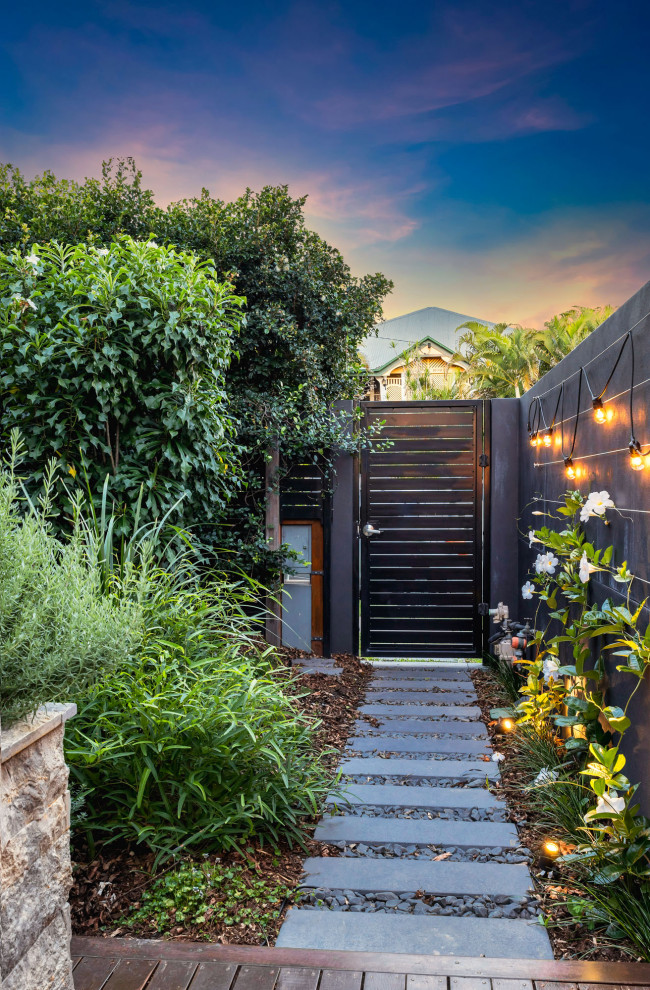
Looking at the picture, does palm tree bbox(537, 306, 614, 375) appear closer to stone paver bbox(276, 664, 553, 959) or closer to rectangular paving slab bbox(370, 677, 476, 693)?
rectangular paving slab bbox(370, 677, 476, 693)

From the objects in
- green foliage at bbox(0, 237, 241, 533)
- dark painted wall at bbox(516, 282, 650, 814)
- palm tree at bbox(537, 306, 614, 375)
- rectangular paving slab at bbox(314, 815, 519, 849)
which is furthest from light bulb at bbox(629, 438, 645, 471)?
palm tree at bbox(537, 306, 614, 375)

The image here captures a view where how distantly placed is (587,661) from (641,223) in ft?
19.3

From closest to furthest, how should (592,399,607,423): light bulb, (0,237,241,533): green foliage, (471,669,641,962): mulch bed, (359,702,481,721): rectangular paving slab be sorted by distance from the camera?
(471,669,641,962): mulch bed
(592,399,607,423): light bulb
(0,237,241,533): green foliage
(359,702,481,721): rectangular paving slab

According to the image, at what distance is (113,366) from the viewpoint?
3.06 m

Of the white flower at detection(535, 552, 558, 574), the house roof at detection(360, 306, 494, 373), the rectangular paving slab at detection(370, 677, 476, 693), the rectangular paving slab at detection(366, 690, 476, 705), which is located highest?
the house roof at detection(360, 306, 494, 373)

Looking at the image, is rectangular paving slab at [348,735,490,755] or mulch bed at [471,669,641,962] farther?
rectangular paving slab at [348,735,490,755]

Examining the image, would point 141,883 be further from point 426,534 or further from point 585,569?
point 426,534

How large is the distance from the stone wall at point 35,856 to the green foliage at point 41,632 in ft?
0.28

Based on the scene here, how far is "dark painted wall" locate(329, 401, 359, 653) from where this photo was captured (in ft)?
18.5

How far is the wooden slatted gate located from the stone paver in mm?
1762

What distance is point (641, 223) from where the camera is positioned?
7.11 meters

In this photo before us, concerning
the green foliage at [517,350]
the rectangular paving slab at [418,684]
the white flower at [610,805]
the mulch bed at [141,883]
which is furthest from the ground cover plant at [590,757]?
the green foliage at [517,350]

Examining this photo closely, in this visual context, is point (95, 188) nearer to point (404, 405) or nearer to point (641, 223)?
point (404, 405)

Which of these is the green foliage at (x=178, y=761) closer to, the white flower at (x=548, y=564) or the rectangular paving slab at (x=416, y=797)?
the rectangular paving slab at (x=416, y=797)
